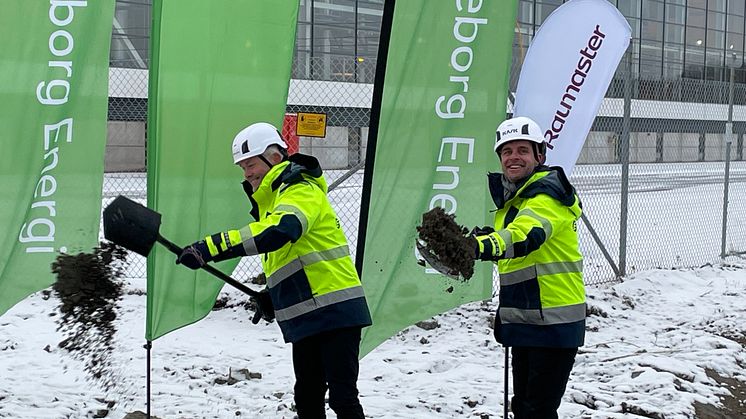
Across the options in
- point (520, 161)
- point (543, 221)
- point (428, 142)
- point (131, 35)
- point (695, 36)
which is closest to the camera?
point (543, 221)

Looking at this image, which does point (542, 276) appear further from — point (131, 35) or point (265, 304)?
point (131, 35)

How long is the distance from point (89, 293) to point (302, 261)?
146 cm

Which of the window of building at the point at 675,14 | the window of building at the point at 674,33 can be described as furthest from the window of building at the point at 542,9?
the window of building at the point at 675,14

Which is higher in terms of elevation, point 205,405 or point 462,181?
point 462,181

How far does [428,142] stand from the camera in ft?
21.2

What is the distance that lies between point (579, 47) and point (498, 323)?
136 inches

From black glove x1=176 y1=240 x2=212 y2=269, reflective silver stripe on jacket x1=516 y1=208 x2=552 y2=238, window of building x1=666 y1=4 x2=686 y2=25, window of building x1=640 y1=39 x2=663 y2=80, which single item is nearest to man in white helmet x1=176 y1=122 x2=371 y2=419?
black glove x1=176 y1=240 x2=212 y2=269

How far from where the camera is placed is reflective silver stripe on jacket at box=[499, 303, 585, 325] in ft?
14.2

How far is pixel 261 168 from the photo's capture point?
15.0ft

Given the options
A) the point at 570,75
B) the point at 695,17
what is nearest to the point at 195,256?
the point at 570,75

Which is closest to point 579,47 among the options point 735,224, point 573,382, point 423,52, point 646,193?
point 423,52

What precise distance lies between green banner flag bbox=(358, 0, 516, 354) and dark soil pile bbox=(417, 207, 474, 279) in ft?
6.41

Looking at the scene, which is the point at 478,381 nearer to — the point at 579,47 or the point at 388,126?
the point at 388,126

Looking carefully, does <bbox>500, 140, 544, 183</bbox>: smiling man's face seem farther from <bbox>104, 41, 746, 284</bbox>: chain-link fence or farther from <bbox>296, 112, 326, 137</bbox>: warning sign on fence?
<bbox>296, 112, 326, 137</bbox>: warning sign on fence
